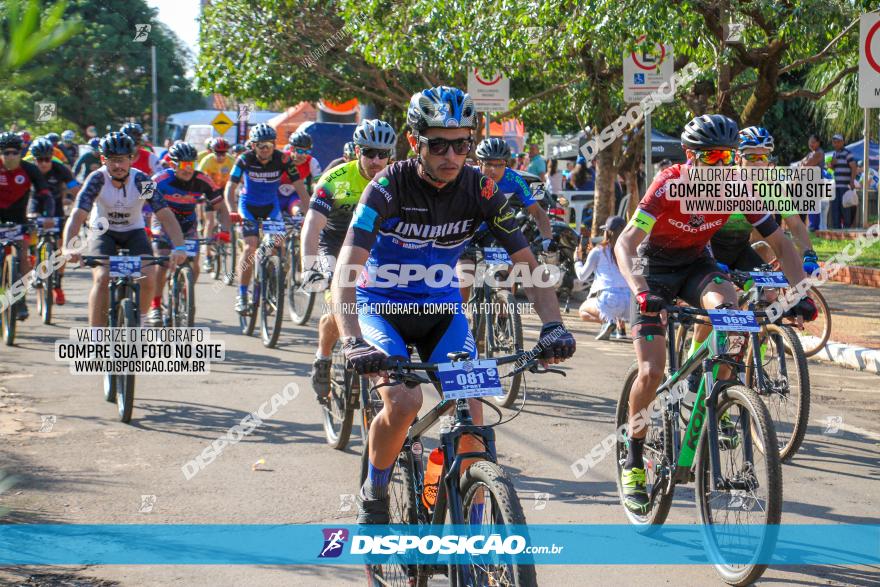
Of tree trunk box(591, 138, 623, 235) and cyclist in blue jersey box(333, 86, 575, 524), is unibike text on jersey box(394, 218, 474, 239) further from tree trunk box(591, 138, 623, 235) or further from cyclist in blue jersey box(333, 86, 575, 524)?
tree trunk box(591, 138, 623, 235)

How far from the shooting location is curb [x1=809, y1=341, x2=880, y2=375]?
10.8 m

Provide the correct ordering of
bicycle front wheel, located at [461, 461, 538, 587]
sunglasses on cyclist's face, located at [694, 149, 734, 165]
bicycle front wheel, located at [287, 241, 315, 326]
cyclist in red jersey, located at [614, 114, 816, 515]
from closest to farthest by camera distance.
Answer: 1. bicycle front wheel, located at [461, 461, 538, 587]
2. cyclist in red jersey, located at [614, 114, 816, 515]
3. sunglasses on cyclist's face, located at [694, 149, 734, 165]
4. bicycle front wheel, located at [287, 241, 315, 326]

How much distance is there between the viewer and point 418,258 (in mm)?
4883

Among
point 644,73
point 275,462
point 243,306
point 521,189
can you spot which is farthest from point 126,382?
point 644,73

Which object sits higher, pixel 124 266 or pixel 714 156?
pixel 714 156

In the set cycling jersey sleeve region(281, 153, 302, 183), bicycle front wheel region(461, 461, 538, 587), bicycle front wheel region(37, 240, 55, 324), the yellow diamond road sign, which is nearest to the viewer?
bicycle front wheel region(461, 461, 538, 587)

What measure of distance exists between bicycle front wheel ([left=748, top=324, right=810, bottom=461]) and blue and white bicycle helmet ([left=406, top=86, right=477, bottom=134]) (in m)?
3.46

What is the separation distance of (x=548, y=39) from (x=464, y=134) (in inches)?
420

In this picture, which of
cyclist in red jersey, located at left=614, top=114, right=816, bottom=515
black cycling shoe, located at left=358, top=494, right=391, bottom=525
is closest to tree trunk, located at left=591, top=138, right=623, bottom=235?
cyclist in red jersey, located at left=614, top=114, right=816, bottom=515

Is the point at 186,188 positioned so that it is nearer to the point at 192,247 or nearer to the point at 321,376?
the point at 192,247

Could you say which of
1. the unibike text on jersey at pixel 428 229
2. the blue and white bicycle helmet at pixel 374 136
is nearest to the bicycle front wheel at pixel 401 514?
the unibike text on jersey at pixel 428 229

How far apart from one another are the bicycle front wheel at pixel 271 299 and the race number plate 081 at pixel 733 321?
7559 millimetres

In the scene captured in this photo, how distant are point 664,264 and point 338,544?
2.44 m

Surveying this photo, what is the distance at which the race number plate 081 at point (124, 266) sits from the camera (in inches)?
349
